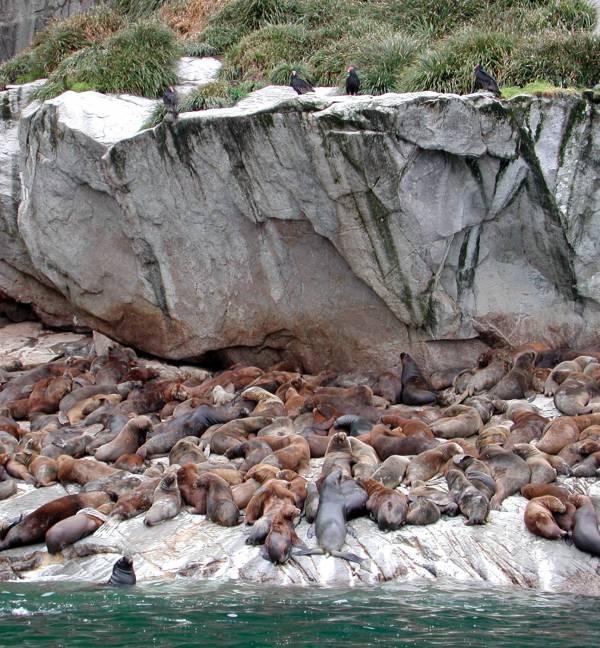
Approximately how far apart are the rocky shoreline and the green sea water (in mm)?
302

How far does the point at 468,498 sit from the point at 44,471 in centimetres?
523

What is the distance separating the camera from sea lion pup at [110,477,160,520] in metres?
10.5

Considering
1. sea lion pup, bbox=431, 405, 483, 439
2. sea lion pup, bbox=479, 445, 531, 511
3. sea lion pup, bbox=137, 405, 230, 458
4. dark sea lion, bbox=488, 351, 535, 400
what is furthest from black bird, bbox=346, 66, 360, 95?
sea lion pup, bbox=479, 445, 531, 511

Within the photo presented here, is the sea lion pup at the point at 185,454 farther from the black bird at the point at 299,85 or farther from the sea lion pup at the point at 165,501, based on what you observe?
the black bird at the point at 299,85

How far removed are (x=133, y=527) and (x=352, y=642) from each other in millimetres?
3886

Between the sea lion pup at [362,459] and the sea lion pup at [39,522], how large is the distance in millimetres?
3059

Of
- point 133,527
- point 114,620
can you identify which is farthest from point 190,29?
point 114,620

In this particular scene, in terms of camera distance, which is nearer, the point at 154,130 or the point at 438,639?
the point at 438,639

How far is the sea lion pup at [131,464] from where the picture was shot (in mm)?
12111

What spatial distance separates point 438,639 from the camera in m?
7.12

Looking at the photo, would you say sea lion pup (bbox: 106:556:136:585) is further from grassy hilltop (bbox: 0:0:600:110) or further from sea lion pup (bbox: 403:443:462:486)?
grassy hilltop (bbox: 0:0:600:110)

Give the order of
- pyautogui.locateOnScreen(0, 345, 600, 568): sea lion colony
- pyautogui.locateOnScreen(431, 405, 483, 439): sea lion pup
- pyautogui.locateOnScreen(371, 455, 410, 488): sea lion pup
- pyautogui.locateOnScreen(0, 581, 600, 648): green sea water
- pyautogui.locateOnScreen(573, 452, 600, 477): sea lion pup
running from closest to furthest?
pyautogui.locateOnScreen(0, 581, 600, 648): green sea water → pyautogui.locateOnScreen(0, 345, 600, 568): sea lion colony → pyautogui.locateOnScreen(573, 452, 600, 477): sea lion pup → pyautogui.locateOnScreen(371, 455, 410, 488): sea lion pup → pyautogui.locateOnScreen(431, 405, 483, 439): sea lion pup

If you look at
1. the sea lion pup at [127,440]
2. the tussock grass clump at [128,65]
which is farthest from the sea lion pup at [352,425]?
the tussock grass clump at [128,65]

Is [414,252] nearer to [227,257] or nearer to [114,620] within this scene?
[227,257]
